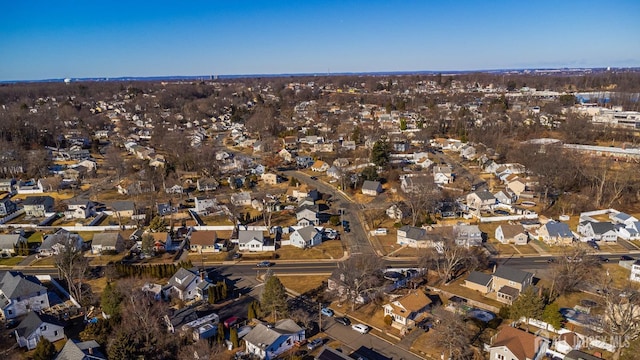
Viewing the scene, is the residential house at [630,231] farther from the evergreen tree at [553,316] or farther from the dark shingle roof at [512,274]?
the evergreen tree at [553,316]

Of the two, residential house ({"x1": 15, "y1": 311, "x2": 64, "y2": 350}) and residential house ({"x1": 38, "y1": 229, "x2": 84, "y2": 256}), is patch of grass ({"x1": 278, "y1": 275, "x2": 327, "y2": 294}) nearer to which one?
residential house ({"x1": 15, "y1": 311, "x2": 64, "y2": 350})

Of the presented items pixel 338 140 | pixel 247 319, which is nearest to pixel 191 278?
pixel 247 319

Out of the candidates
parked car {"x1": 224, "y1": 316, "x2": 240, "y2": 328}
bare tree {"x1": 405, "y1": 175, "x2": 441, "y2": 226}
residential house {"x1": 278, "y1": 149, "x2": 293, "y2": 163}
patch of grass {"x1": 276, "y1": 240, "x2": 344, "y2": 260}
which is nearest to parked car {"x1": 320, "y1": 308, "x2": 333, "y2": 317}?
parked car {"x1": 224, "y1": 316, "x2": 240, "y2": 328}

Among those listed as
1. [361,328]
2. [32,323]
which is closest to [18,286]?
[32,323]

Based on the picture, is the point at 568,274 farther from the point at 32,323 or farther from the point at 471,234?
the point at 32,323

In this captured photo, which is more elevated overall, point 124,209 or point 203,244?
point 124,209

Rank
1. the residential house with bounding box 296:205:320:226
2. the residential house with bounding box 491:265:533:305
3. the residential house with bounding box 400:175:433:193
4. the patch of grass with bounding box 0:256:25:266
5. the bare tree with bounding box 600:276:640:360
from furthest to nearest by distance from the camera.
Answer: the residential house with bounding box 400:175:433:193
the residential house with bounding box 296:205:320:226
the patch of grass with bounding box 0:256:25:266
the residential house with bounding box 491:265:533:305
the bare tree with bounding box 600:276:640:360

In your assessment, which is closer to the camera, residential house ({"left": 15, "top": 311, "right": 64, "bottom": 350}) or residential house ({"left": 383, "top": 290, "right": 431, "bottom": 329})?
residential house ({"left": 15, "top": 311, "right": 64, "bottom": 350})
